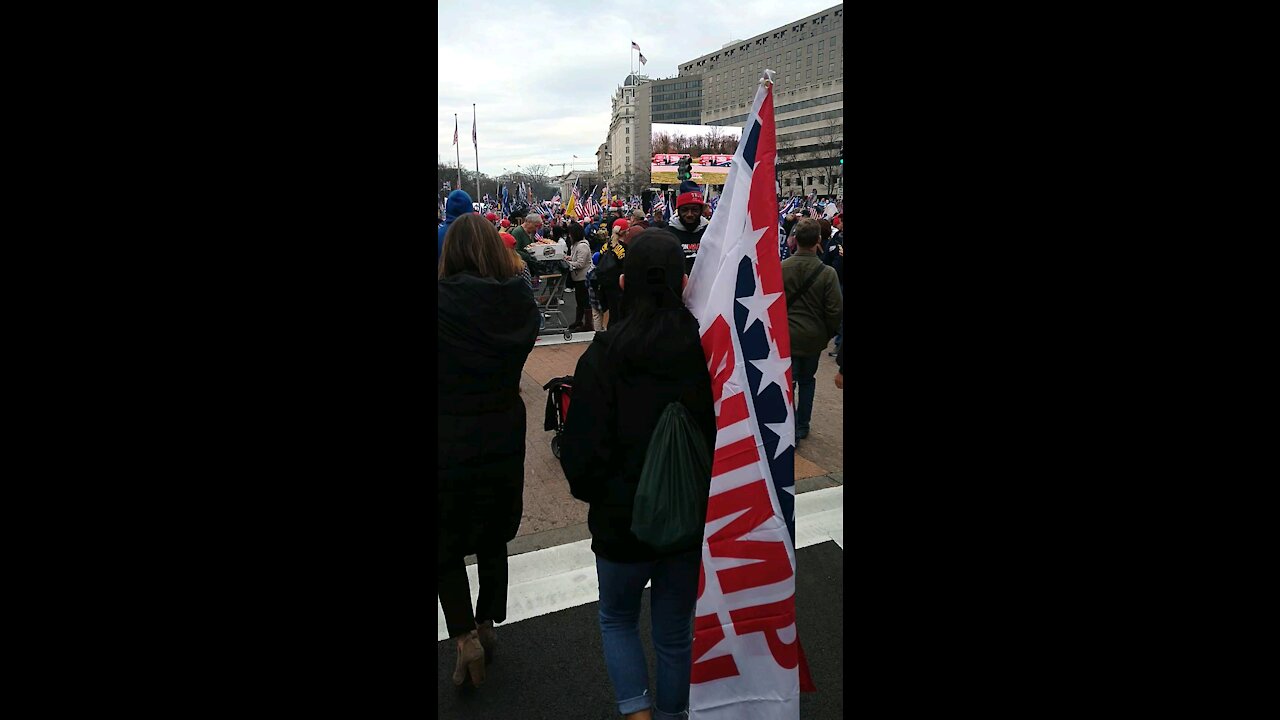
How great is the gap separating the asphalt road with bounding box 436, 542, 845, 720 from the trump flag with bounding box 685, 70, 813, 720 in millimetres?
685

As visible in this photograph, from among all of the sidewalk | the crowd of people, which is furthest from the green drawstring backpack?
the sidewalk

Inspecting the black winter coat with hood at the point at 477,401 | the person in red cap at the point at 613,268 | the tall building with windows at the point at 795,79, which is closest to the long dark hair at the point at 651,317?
the black winter coat with hood at the point at 477,401

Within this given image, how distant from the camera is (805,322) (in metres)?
5.27

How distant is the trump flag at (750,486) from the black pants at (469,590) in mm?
997

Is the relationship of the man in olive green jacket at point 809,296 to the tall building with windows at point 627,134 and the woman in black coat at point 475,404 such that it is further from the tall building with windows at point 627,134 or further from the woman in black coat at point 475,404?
the tall building with windows at point 627,134

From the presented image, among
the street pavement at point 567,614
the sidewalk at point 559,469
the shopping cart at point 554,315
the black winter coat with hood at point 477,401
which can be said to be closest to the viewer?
the black winter coat with hood at point 477,401

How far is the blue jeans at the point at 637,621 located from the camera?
2.29 meters

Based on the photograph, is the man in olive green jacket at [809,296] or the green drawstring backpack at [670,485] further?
the man in olive green jacket at [809,296]

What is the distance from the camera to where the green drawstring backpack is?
210 centimetres

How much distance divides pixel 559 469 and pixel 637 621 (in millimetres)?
2981

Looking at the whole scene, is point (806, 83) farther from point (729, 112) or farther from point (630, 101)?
point (630, 101)

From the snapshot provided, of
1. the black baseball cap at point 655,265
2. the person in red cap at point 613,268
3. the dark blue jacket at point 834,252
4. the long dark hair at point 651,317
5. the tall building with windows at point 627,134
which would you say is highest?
the tall building with windows at point 627,134
